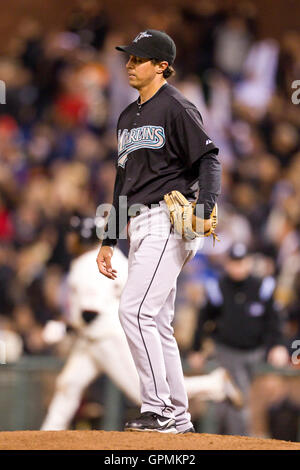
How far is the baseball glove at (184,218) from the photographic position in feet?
13.5

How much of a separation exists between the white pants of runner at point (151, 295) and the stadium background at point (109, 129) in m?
3.53

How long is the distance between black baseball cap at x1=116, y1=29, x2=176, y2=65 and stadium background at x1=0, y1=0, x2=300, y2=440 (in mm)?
3919

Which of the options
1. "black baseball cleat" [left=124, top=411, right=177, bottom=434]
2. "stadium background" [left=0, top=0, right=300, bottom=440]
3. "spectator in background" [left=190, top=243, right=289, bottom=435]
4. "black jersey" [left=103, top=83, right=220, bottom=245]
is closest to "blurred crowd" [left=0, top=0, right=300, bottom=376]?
"stadium background" [left=0, top=0, right=300, bottom=440]

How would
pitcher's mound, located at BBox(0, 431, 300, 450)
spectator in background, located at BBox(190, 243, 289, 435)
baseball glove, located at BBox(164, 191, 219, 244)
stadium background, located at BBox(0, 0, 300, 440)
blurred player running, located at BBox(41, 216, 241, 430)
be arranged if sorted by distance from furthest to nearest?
stadium background, located at BBox(0, 0, 300, 440), spectator in background, located at BBox(190, 243, 289, 435), blurred player running, located at BBox(41, 216, 241, 430), baseball glove, located at BBox(164, 191, 219, 244), pitcher's mound, located at BBox(0, 431, 300, 450)

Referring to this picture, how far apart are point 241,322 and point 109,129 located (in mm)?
3260

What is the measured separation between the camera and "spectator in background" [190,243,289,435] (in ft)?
24.8

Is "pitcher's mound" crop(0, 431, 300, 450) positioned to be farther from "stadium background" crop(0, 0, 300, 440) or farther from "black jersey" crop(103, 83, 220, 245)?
"stadium background" crop(0, 0, 300, 440)

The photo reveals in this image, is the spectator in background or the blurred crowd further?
the blurred crowd

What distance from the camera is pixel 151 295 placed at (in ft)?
13.8

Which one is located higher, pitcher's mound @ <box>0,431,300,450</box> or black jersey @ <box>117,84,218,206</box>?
black jersey @ <box>117,84,218,206</box>

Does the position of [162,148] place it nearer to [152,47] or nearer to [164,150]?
[164,150]

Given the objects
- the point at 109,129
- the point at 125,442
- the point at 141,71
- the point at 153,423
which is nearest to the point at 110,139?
the point at 109,129

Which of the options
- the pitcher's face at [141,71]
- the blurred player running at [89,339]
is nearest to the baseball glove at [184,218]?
the pitcher's face at [141,71]

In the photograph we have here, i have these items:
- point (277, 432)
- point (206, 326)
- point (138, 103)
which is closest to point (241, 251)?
point (206, 326)
